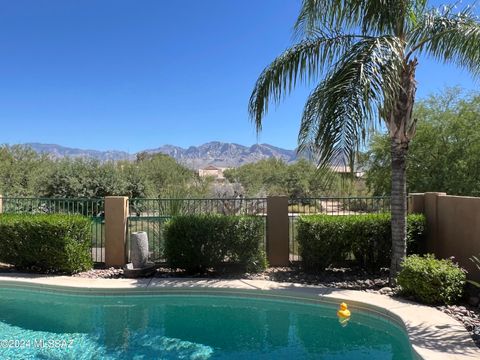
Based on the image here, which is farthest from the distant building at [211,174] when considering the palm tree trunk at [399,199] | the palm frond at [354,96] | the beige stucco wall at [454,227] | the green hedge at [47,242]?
the palm frond at [354,96]

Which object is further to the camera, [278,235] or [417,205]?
[417,205]

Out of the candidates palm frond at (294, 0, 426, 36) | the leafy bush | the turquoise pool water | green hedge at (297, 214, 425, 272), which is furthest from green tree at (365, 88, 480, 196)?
the turquoise pool water

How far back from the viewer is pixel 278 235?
30.4 feet

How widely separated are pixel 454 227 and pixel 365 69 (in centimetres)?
386

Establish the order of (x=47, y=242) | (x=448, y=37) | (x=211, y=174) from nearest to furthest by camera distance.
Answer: (x=448, y=37) → (x=47, y=242) → (x=211, y=174)

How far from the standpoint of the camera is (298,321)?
22.0 ft

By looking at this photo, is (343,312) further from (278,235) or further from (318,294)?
(278,235)

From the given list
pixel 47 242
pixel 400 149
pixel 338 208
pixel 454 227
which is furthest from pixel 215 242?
pixel 454 227

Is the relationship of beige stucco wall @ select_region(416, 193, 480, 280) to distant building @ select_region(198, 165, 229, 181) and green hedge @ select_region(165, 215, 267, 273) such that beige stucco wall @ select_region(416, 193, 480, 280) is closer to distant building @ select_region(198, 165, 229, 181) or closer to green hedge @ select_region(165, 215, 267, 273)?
green hedge @ select_region(165, 215, 267, 273)

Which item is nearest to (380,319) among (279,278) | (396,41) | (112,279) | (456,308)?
(456,308)

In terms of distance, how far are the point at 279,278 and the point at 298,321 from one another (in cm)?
179

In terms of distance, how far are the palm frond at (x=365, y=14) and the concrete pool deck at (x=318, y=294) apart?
454cm

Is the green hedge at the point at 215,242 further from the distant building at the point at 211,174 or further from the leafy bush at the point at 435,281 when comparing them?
the distant building at the point at 211,174

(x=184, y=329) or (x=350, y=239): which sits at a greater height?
(x=350, y=239)
